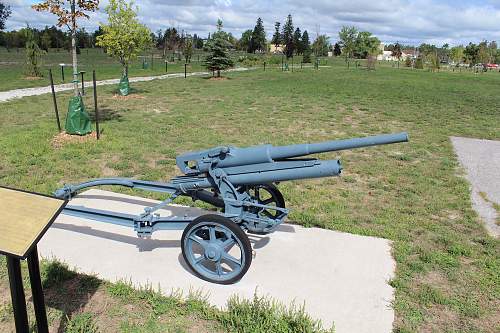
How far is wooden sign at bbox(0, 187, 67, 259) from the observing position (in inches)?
81.5

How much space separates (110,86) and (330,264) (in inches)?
648

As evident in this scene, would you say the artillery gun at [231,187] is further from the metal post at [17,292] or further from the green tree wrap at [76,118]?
the green tree wrap at [76,118]

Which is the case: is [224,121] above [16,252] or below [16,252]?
below

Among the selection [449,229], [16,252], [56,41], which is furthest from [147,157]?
[56,41]

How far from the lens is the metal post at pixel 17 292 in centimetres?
220

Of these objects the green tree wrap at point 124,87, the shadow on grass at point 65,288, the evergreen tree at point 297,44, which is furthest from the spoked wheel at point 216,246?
the evergreen tree at point 297,44

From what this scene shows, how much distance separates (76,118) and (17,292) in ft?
20.9

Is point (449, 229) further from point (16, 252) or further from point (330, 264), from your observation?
point (16, 252)

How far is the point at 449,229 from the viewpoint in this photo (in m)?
4.79

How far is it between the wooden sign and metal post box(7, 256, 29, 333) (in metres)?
0.13

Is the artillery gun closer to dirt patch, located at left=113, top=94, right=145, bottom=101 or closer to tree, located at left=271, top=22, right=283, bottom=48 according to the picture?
dirt patch, located at left=113, top=94, right=145, bottom=101

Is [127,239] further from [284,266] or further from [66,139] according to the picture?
[66,139]

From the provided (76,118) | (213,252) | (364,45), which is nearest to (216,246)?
(213,252)

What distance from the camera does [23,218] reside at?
85.7 inches
